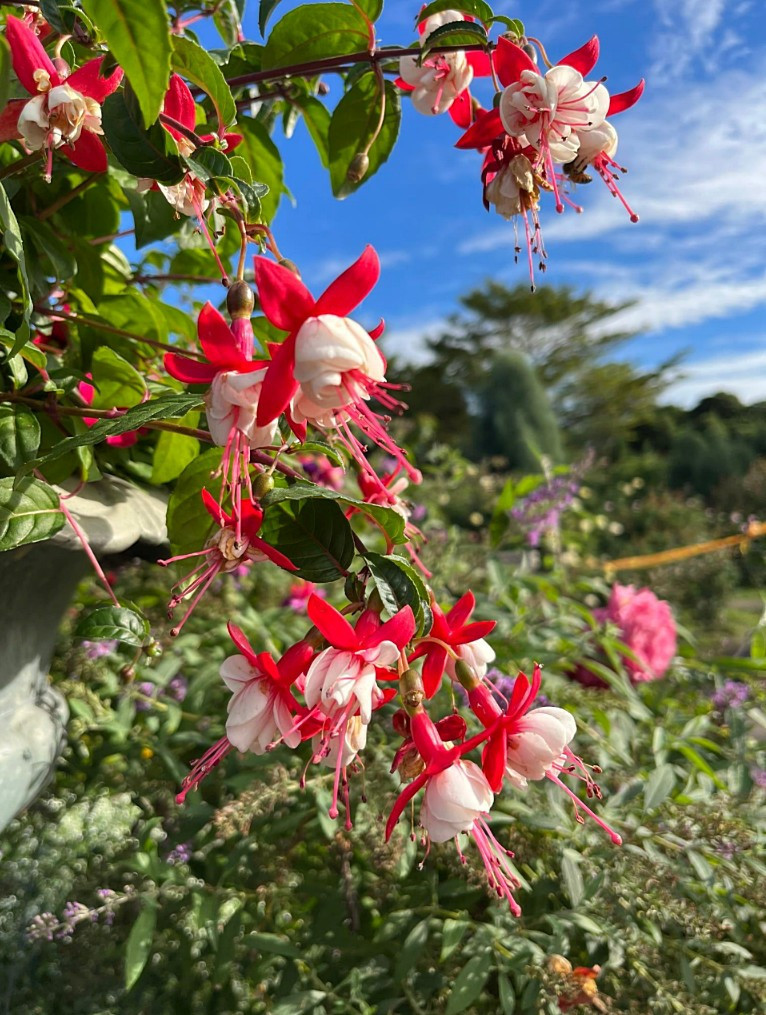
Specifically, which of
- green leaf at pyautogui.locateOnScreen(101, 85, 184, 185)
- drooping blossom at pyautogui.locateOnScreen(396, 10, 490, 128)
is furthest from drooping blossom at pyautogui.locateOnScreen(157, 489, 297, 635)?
drooping blossom at pyautogui.locateOnScreen(396, 10, 490, 128)

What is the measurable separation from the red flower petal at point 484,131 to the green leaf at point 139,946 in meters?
0.54

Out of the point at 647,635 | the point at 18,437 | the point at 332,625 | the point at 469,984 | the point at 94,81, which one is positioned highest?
the point at 94,81

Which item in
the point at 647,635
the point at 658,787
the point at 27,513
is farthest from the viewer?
the point at 647,635

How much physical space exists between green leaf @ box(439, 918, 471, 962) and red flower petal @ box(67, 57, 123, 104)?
523 mm

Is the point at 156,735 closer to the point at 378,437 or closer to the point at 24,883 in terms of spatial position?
the point at 24,883

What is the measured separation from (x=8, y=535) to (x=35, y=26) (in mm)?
222

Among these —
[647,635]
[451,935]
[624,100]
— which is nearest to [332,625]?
[624,100]

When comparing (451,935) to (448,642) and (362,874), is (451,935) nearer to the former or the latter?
(362,874)

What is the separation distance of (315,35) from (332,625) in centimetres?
29

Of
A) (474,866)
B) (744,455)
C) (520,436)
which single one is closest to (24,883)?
(474,866)

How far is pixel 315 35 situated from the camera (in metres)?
0.35

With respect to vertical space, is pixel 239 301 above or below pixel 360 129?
below

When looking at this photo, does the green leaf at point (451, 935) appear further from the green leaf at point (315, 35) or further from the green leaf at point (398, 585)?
the green leaf at point (315, 35)

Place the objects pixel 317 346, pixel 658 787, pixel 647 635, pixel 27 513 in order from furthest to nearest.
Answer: pixel 647 635
pixel 658 787
pixel 27 513
pixel 317 346
